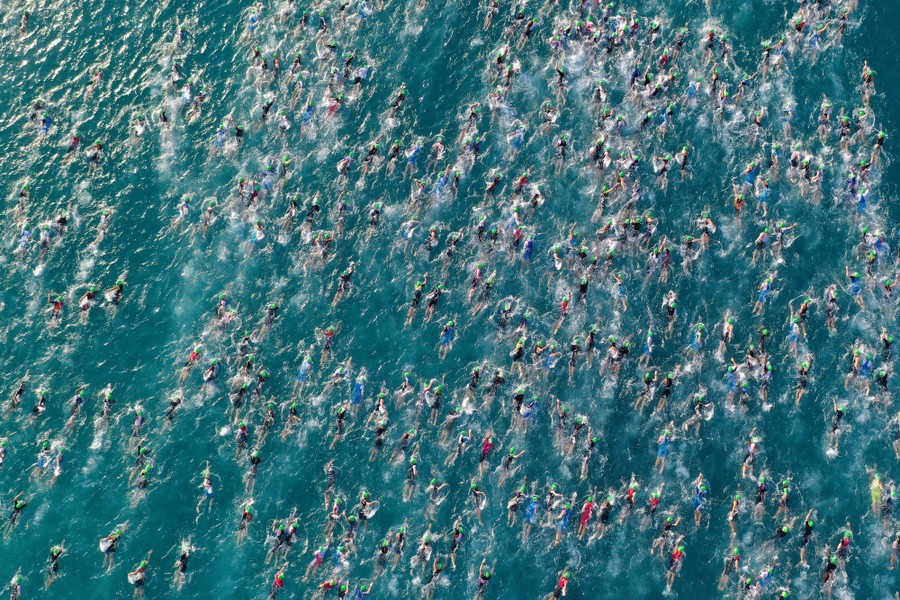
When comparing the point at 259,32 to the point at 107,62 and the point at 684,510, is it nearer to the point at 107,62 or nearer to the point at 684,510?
the point at 107,62

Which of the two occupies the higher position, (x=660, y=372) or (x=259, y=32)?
(x=259, y=32)

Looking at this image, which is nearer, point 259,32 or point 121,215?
point 121,215

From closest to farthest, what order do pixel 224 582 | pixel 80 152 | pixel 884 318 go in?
pixel 224 582
pixel 884 318
pixel 80 152

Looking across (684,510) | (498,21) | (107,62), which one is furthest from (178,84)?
(684,510)

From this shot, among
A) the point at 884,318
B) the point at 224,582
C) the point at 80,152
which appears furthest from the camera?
the point at 80,152

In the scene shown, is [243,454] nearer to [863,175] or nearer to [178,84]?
[178,84]

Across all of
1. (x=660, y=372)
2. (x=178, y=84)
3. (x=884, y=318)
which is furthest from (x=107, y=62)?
(x=884, y=318)

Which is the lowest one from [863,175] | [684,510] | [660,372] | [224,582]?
[224,582]
